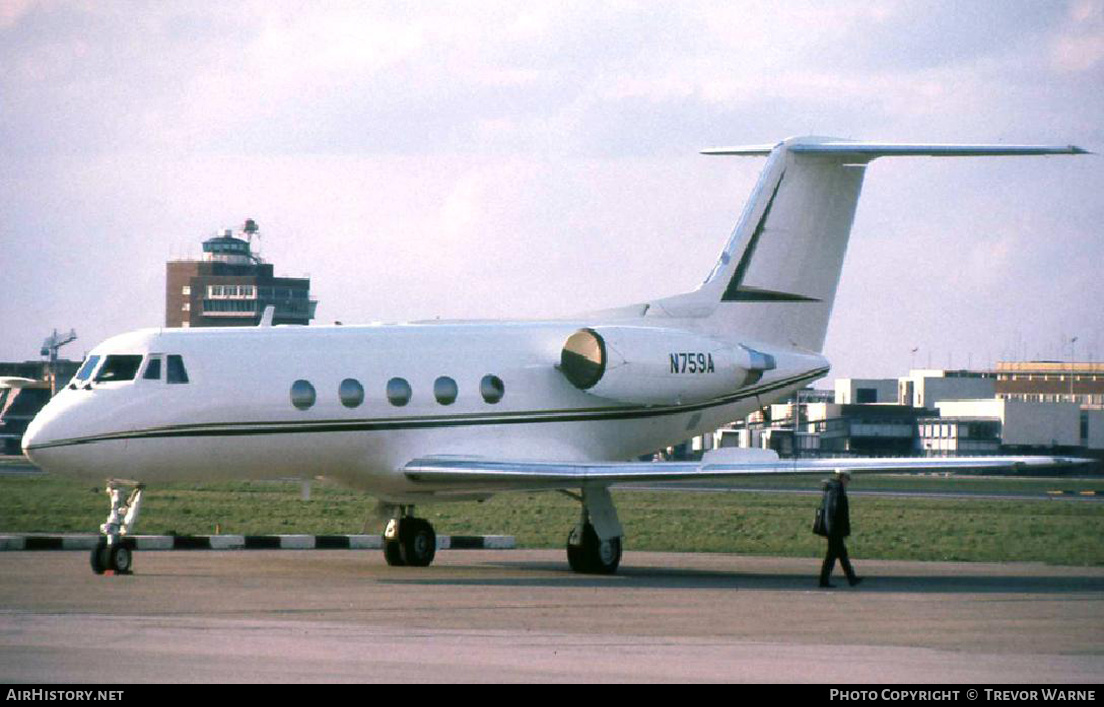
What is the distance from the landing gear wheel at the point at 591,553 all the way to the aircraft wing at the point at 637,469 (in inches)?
37.1

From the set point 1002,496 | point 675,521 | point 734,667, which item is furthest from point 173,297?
point 734,667

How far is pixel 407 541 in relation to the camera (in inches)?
1043

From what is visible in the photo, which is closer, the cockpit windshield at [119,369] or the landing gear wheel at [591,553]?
the cockpit windshield at [119,369]

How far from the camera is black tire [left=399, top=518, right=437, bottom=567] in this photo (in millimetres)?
26484

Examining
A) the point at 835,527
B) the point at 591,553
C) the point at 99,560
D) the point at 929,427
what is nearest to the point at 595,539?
the point at 591,553

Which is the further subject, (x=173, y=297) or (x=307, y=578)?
(x=173, y=297)

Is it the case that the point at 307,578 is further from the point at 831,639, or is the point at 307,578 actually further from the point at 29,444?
the point at 831,639

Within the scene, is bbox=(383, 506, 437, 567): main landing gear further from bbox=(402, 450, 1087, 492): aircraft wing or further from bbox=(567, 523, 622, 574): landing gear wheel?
bbox=(567, 523, 622, 574): landing gear wheel

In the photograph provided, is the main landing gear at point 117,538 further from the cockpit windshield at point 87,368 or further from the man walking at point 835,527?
the man walking at point 835,527

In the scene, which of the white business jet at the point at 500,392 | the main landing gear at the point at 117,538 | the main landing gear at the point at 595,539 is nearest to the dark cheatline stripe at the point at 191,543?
the white business jet at the point at 500,392

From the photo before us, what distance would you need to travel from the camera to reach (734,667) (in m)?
14.1

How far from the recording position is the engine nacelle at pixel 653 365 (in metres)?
26.8

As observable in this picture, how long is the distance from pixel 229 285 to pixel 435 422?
139m
